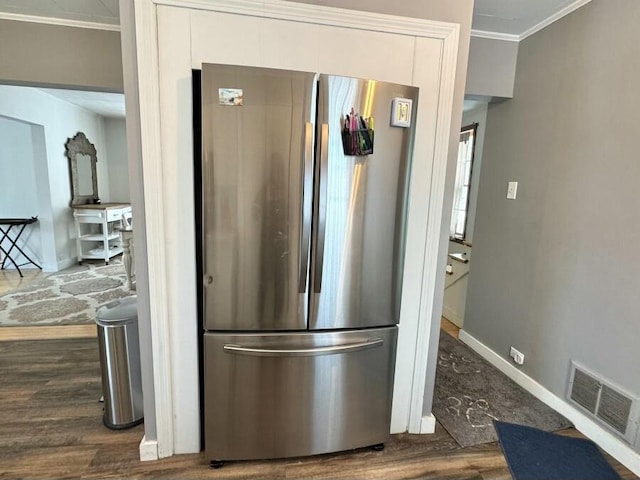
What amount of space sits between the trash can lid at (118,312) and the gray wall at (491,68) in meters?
2.82

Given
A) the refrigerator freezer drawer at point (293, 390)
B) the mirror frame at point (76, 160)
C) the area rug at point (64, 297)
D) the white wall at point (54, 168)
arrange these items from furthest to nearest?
1. the mirror frame at point (76, 160)
2. the white wall at point (54, 168)
3. the area rug at point (64, 297)
4. the refrigerator freezer drawer at point (293, 390)

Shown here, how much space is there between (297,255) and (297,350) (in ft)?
1.53

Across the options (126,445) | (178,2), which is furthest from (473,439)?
(178,2)

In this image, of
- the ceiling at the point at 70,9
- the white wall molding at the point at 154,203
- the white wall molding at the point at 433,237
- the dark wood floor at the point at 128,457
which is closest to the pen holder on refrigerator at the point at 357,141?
the white wall molding at the point at 433,237

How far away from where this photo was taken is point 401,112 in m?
1.54

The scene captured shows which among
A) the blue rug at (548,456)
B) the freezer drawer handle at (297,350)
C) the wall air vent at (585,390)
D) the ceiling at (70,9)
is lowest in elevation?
the blue rug at (548,456)

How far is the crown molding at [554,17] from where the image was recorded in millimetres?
2088

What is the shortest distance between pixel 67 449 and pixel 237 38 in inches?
90.0

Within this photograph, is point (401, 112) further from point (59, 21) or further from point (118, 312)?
point (59, 21)

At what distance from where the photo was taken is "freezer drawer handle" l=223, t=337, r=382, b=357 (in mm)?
1573

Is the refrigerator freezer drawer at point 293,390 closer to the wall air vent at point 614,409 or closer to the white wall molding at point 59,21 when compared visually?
the wall air vent at point 614,409

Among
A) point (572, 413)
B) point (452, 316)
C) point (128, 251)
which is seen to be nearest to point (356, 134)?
point (128, 251)

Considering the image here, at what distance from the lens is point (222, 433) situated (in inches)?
64.9

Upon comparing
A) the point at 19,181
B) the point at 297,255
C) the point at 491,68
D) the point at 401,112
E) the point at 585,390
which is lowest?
the point at 585,390
